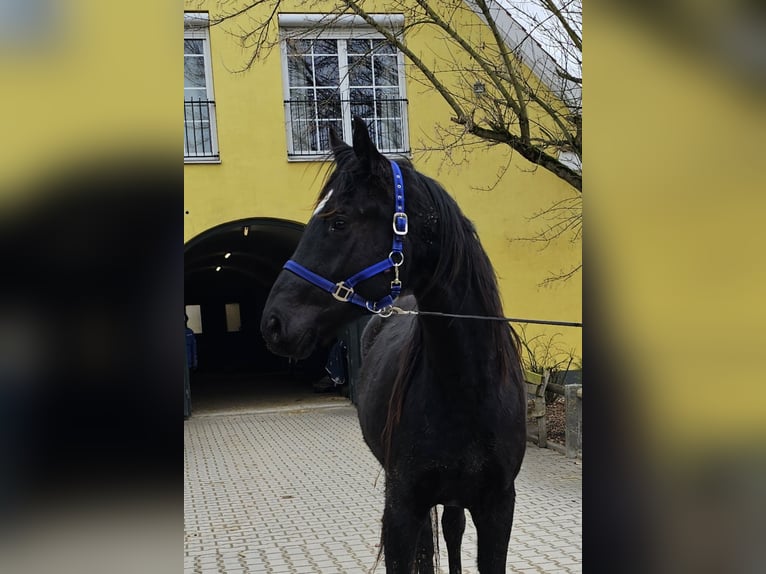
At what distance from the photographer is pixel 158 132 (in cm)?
69

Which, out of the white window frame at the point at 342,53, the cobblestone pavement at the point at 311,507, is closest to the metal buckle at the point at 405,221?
the cobblestone pavement at the point at 311,507

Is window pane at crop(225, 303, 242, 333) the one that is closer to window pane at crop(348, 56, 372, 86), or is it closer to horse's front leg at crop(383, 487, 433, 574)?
window pane at crop(348, 56, 372, 86)

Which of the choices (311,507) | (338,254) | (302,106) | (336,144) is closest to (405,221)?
(338,254)

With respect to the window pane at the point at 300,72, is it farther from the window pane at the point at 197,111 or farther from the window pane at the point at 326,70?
the window pane at the point at 197,111

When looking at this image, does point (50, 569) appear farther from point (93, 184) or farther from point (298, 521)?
point (298, 521)

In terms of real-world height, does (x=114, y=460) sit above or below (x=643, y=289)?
below

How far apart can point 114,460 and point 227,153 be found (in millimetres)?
8244

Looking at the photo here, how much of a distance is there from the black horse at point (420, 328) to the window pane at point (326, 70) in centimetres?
694

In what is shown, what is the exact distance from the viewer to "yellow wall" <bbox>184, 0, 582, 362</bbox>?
8258 millimetres

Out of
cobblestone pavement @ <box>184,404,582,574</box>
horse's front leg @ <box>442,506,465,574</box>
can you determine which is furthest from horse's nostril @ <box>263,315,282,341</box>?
cobblestone pavement @ <box>184,404,582,574</box>

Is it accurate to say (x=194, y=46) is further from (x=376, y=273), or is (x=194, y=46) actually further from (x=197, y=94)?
(x=376, y=273)

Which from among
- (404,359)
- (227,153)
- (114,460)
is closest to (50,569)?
(114,460)

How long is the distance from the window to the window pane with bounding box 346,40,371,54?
6.51 ft

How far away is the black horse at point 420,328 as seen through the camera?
1.83 m
